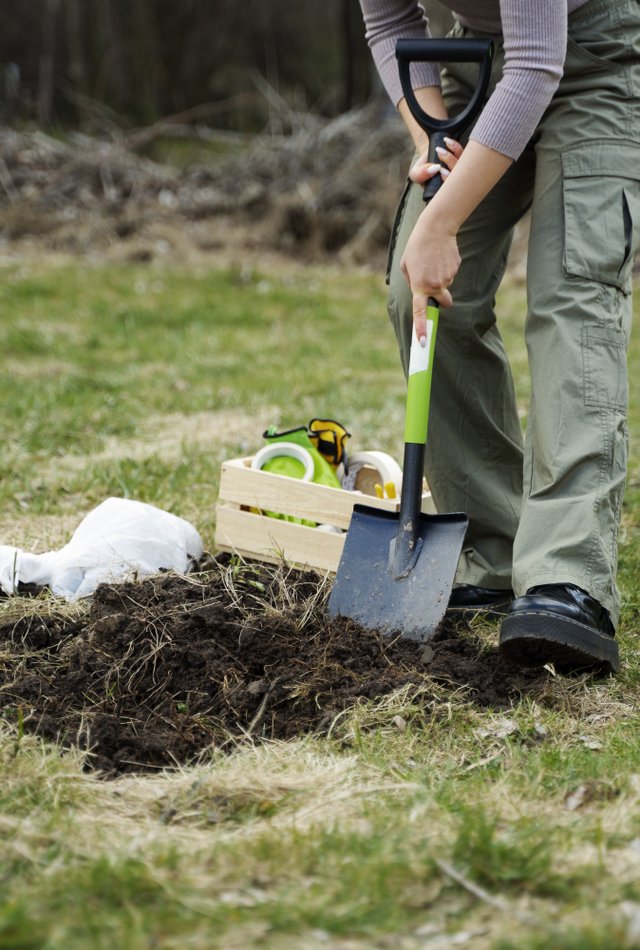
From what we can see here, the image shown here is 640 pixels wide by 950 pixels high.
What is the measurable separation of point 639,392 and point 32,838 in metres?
5.06

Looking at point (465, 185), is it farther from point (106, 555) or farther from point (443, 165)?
point (106, 555)

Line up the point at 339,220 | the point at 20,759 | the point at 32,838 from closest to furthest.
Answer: the point at 32,838 → the point at 20,759 → the point at 339,220

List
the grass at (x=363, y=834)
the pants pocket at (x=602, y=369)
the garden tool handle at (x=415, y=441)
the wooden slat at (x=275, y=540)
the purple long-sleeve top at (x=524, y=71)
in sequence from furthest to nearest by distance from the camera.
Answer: the wooden slat at (x=275, y=540) < the garden tool handle at (x=415, y=441) < the pants pocket at (x=602, y=369) < the purple long-sleeve top at (x=524, y=71) < the grass at (x=363, y=834)

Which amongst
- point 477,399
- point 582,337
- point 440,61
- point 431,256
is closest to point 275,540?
point 477,399

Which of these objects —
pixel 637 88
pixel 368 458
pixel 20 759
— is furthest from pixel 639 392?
pixel 20 759

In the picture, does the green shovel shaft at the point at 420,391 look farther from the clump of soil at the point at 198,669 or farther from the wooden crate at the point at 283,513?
the clump of soil at the point at 198,669

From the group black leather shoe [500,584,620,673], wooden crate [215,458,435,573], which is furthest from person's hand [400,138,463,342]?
black leather shoe [500,584,620,673]

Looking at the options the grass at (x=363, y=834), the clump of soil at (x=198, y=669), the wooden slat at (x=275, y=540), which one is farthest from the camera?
the wooden slat at (x=275, y=540)

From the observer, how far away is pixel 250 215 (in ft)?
34.7

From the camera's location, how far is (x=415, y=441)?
2.85 metres

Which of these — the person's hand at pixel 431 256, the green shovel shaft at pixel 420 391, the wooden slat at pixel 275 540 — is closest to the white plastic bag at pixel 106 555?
the wooden slat at pixel 275 540

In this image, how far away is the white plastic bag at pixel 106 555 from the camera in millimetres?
3045

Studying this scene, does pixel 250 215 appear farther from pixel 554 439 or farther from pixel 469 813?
pixel 469 813

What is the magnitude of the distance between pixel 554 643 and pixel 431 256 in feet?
3.34
